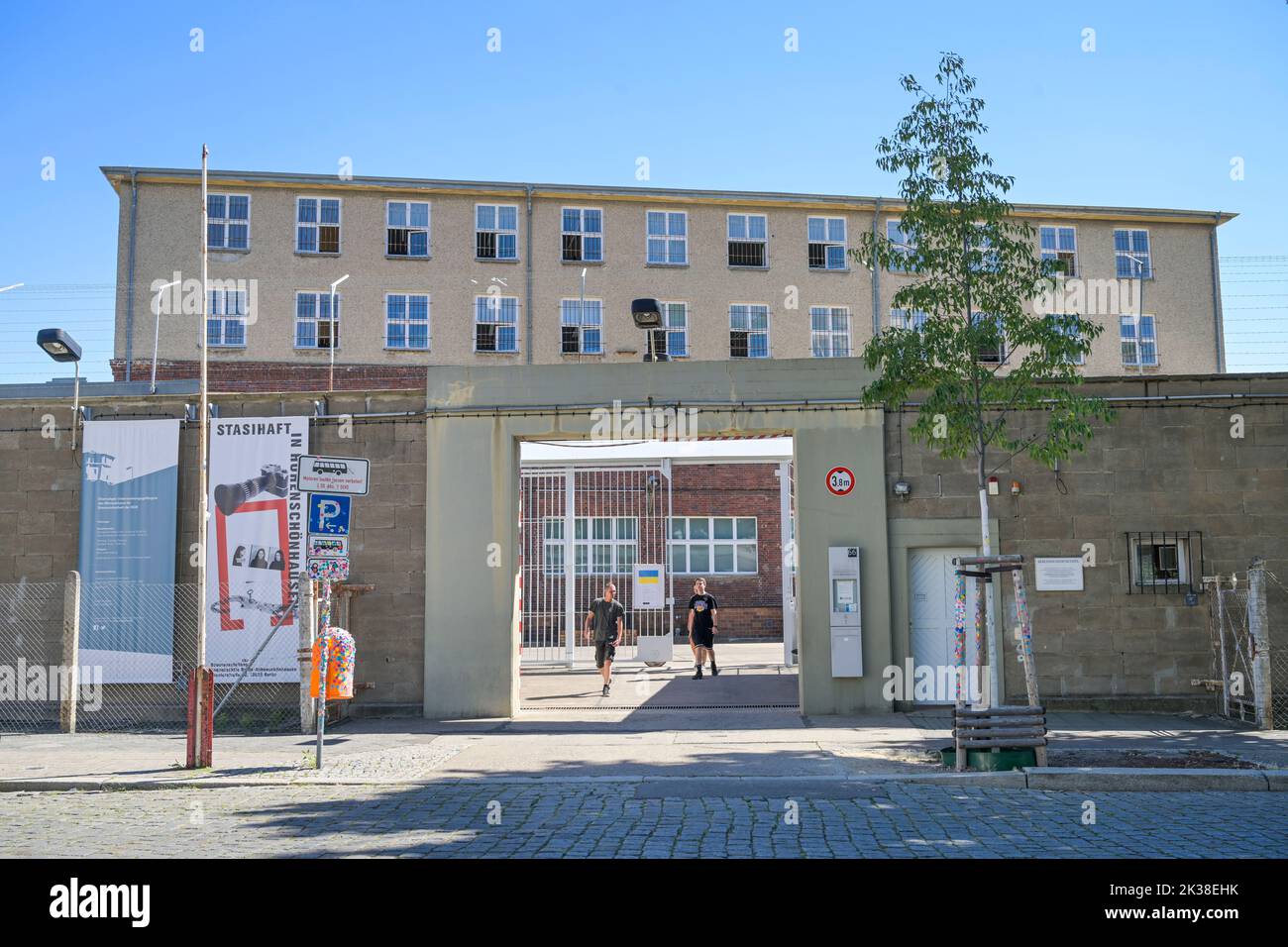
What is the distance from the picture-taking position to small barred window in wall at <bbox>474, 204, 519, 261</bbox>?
122 feet

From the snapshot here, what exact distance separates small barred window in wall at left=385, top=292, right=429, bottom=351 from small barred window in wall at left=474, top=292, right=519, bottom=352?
1643mm

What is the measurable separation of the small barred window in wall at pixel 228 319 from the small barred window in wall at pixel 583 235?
34.3ft

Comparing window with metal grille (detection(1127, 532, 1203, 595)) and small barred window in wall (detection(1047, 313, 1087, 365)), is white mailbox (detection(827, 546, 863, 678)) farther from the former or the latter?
small barred window in wall (detection(1047, 313, 1087, 365))

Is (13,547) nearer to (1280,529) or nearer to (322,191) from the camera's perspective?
(1280,529)

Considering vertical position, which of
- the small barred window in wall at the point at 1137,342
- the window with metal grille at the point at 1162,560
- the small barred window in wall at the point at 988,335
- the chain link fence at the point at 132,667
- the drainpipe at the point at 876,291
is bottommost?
the chain link fence at the point at 132,667

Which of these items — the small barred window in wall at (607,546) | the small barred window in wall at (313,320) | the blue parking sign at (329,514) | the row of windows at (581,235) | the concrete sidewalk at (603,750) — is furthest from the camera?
the row of windows at (581,235)

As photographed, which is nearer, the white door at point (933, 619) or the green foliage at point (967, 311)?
the green foliage at point (967, 311)

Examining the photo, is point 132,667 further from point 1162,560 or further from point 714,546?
point 714,546

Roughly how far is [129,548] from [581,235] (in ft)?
77.9

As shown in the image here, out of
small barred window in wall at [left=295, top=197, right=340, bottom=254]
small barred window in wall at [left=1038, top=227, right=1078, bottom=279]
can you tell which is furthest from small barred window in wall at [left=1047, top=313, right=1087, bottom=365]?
small barred window in wall at [left=1038, top=227, right=1078, bottom=279]

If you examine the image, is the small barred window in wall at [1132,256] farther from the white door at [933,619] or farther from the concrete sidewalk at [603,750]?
the concrete sidewalk at [603,750]

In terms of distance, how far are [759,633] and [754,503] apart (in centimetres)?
382

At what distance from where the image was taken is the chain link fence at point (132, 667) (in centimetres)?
1580

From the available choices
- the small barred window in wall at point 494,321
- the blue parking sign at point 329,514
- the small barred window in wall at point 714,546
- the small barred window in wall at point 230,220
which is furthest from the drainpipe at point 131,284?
the blue parking sign at point 329,514
